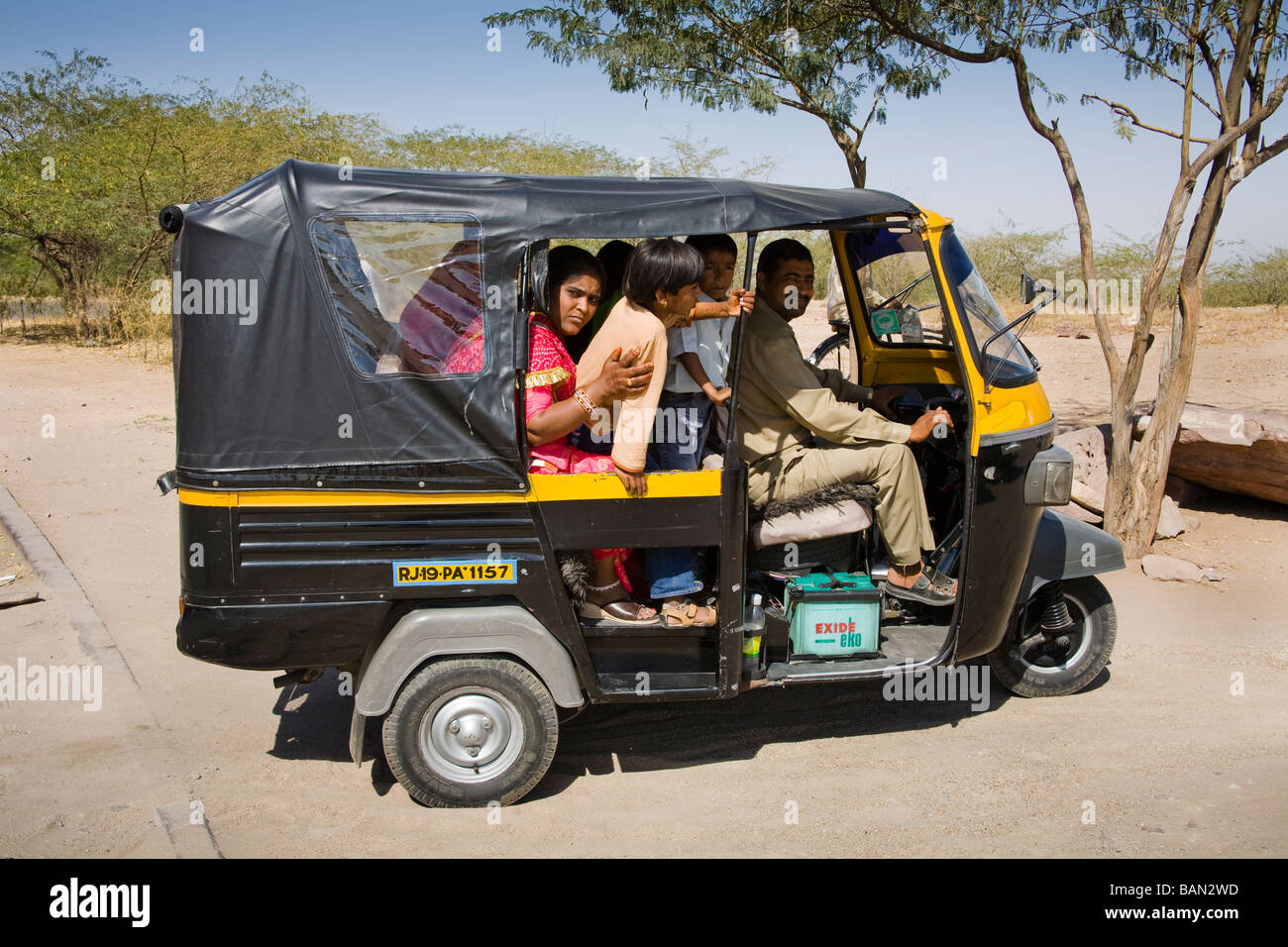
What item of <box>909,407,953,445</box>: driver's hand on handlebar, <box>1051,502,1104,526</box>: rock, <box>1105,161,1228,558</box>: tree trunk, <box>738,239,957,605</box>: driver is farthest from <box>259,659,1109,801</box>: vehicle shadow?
<box>1051,502,1104,526</box>: rock

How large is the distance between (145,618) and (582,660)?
3294mm

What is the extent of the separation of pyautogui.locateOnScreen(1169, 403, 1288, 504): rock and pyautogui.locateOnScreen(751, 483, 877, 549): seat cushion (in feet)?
15.0

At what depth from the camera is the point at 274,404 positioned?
12.3 ft

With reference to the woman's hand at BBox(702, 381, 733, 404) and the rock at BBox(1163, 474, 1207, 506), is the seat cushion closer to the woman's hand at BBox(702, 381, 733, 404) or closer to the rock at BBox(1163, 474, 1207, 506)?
the woman's hand at BBox(702, 381, 733, 404)

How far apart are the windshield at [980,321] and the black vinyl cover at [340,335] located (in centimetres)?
103

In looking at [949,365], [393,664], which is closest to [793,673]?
[393,664]

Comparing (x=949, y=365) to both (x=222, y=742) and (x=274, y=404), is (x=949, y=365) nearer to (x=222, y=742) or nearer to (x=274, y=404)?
(x=274, y=404)

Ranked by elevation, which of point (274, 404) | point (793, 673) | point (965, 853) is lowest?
point (965, 853)

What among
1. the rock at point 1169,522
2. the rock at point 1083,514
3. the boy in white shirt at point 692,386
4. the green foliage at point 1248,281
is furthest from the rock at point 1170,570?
the green foliage at point 1248,281

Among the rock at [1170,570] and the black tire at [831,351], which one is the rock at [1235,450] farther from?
the black tire at [831,351]

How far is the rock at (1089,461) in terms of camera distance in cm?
809

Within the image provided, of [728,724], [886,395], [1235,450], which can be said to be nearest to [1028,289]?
[886,395]
